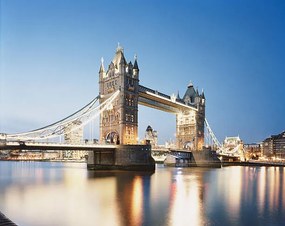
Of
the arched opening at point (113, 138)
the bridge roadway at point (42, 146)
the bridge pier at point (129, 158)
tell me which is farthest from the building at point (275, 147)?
the bridge roadway at point (42, 146)

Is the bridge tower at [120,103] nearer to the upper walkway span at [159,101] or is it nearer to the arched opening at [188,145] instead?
the upper walkway span at [159,101]

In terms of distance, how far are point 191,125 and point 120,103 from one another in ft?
90.3

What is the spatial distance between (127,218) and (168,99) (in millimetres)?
43075

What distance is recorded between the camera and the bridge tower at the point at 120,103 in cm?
4478

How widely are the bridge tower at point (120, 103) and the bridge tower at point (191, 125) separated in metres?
23.1

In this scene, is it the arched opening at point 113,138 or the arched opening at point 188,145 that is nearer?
the arched opening at point 113,138

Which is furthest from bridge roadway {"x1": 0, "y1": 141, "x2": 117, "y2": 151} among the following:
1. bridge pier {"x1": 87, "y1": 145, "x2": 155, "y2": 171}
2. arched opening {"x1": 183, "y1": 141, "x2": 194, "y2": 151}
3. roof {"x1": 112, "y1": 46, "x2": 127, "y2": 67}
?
arched opening {"x1": 183, "y1": 141, "x2": 194, "y2": 151}

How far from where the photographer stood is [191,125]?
67.9 meters

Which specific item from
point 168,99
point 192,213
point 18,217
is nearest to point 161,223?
point 192,213

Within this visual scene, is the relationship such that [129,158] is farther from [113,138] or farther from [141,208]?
[141,208]

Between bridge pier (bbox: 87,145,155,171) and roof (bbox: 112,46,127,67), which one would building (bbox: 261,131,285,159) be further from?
roof (bbox: 112,46,127,67)

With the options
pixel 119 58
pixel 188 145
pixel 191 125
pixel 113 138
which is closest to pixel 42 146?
pixel 113 138

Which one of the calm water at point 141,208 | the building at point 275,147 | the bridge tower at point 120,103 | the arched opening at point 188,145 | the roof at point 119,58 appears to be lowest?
the building at point 275,147

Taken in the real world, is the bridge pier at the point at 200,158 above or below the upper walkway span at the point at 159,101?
below
